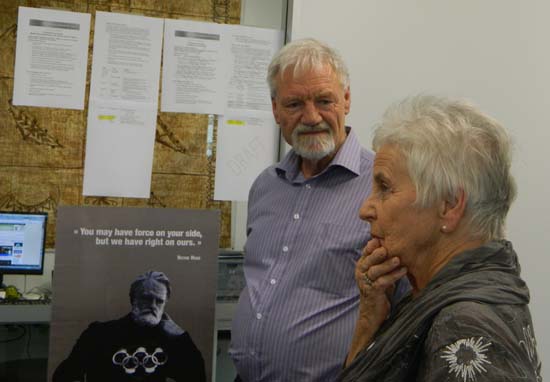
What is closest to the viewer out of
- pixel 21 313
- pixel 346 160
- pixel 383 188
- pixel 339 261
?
pixel 383 188

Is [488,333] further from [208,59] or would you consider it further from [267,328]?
[208,59]

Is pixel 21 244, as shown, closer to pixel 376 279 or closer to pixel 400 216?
pixel 376 279

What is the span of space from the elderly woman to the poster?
0.88 meters

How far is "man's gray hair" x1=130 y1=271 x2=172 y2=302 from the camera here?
6.63 ft

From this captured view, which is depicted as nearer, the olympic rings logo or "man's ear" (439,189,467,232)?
"man's ear" (439,189,467,232)

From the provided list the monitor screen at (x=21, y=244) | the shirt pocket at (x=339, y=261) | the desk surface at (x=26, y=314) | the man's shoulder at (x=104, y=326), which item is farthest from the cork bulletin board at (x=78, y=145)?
the shirt pocket at (x=339, y=261)

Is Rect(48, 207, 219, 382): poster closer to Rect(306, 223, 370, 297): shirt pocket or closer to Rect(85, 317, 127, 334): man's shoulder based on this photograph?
Rect(85, 317, 127, 334): man's shoulder

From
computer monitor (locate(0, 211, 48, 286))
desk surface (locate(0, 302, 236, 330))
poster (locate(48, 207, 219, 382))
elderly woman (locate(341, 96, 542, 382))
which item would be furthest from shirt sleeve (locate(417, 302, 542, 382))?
computer monitor (locate(0, 211, 48, 286))

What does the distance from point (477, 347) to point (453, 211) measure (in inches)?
10.7

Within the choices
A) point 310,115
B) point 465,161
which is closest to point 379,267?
point 465,161

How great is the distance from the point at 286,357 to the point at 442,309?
82 cm

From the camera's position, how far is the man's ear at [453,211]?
1.15m

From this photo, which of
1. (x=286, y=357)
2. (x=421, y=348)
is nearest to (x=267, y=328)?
(x=286, y=357)

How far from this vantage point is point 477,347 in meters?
0.97
